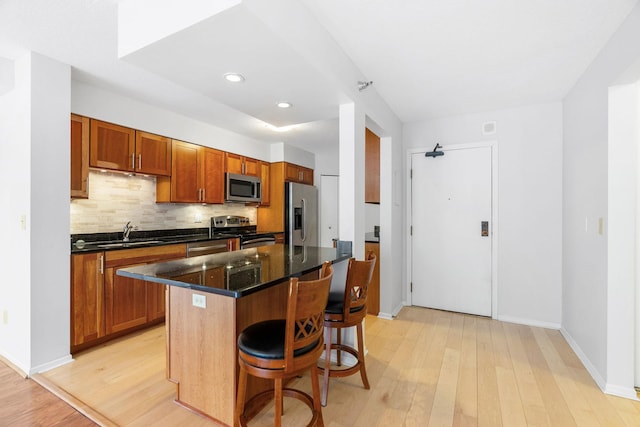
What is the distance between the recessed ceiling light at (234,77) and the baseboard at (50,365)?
8.02 feet

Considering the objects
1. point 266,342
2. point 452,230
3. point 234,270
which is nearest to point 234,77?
point 234,270

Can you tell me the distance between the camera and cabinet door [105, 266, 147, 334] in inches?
105

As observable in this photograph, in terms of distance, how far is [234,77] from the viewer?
1978 millimetres

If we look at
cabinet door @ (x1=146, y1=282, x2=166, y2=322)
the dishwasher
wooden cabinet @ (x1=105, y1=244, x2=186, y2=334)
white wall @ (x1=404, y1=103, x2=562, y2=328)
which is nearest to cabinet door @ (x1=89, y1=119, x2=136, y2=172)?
wooden cabinet @ (x1=105, y1=244, x2=186, y2=334)

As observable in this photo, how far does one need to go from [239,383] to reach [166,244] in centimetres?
199

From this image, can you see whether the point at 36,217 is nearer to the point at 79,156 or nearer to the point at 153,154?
the point at 79,156

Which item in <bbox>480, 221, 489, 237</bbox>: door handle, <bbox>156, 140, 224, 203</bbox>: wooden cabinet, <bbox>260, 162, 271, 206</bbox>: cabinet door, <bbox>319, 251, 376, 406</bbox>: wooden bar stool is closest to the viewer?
<bbox>319, 251, 376, 406</bbox>: wooden bar stool

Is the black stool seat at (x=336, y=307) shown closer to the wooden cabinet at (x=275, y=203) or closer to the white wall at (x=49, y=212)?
the white wall at (x=49, y=212)

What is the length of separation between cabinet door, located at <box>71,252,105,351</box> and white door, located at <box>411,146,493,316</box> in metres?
3.25

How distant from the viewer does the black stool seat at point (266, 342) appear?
1339mm

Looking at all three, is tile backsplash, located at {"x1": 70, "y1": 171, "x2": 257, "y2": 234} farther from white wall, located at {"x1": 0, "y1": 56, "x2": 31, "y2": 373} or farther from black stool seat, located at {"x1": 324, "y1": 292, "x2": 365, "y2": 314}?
black stool seat, located at {"x1": 324, "y1": 292, "x2": 365, "y2": 314}

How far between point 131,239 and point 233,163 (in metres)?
1.66

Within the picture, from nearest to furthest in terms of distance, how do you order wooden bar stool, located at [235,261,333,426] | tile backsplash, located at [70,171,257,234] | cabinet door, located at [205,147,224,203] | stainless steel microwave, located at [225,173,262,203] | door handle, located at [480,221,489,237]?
Answer: wooden bar stool, located at [235,261,333,426] < tile backsplash, located at [70,171,257,234] < door handle, located at [480,221,489,237] < cabinet door, located at [205,147,224,203] < stainless steel microwave, located at [225,173,262,203]

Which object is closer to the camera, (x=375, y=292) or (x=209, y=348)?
(x=209, y=348)
